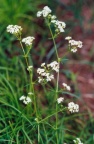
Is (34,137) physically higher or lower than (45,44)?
lower

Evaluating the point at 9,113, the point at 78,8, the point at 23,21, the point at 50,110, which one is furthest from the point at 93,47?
the point at 9,113

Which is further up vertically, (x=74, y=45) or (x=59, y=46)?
(x=59, y=46)

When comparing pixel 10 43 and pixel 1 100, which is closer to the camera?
pixel 1 100

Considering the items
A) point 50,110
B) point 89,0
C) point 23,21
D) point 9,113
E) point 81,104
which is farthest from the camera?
point 89,0

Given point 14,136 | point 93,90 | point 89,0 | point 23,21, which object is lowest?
point 14,136

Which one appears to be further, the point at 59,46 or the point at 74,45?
the point at 59,46

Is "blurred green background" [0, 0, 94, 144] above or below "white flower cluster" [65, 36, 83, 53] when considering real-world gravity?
above

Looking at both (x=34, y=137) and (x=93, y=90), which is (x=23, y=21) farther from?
(x=34, y=137)

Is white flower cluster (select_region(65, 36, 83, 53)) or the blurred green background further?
the blurred green background

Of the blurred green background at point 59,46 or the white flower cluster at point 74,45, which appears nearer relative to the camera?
the white flower cluster at point 74,45

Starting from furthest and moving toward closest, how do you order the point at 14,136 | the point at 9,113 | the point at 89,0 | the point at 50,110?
the point at 89,0, the point at 50,110, the point at 9,113, the point at 14,136

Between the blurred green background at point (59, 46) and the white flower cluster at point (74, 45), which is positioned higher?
the blurred green background at point (59, 46)
